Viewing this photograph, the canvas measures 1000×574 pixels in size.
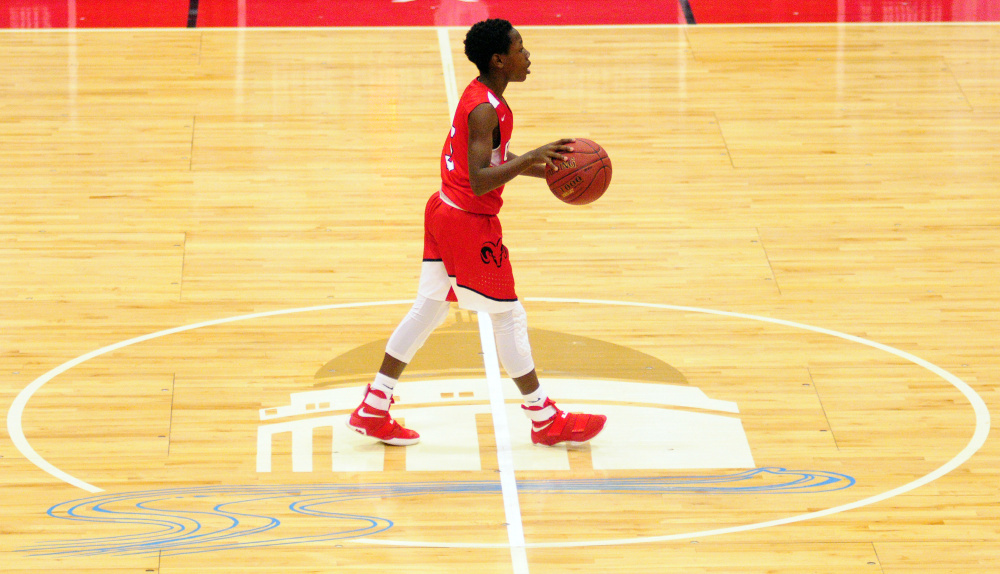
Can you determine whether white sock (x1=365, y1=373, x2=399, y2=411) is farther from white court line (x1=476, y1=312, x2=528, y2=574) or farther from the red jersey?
the red jersey

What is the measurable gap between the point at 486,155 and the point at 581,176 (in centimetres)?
42

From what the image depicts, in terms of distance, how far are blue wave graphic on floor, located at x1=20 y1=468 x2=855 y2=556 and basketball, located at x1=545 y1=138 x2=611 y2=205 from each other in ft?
3.52

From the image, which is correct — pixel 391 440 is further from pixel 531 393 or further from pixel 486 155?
pixel 486 155

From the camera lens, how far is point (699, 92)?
344 inches

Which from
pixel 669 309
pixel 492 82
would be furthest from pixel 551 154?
pixel 669 309

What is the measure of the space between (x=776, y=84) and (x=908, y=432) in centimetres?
400

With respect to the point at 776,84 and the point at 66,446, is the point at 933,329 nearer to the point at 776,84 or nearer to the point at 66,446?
the point at 776,84

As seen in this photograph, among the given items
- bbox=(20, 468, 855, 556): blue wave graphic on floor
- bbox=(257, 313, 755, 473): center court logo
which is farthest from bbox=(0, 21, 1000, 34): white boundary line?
bbox=(20, 468, 855, 556): blue wave graphic on floor

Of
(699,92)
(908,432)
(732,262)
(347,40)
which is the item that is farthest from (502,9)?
(908,432)

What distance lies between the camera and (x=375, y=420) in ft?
17.0

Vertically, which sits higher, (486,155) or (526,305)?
(486,155)

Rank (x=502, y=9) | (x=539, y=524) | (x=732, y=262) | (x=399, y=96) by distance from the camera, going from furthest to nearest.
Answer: (x=502, y=9) < (x=399, y=96) < (x=732, y=262) < (x=539, y=524)

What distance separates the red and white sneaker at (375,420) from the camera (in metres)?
5.19

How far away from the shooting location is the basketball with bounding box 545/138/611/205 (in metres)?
5.03
